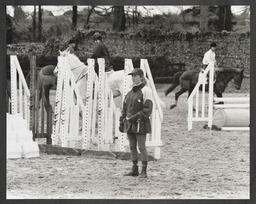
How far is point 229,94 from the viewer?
13273 millimetres

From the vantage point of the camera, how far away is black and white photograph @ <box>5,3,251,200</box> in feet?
41.5

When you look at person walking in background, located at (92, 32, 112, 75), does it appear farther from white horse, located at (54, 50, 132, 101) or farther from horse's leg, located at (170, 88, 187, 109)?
horse's leg, located at (170, 88, 187, 109)

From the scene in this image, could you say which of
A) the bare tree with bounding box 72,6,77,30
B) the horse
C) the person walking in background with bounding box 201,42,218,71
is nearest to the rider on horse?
the person walking in background with bounding box 201,42,218,71

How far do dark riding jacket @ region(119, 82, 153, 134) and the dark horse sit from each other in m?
0.46

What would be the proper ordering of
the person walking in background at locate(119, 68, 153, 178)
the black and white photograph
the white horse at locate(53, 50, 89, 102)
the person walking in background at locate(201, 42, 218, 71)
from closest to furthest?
the person walking in background at locate(119, 68, 153, 178) < the black and white photograph < the person walking in background at locate(201, 42, 218, 71) < the white horse at locate(53, 50, 89, 102)

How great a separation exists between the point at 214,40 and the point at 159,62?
0.58m

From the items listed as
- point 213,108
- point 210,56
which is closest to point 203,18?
point 210,56

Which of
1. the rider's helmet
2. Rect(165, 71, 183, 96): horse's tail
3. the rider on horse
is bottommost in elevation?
Rect(165, 71, 183, 96): horse's tail

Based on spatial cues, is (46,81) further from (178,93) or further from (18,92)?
(178,93)

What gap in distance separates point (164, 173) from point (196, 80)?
1.11m

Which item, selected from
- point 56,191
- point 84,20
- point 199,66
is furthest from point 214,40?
point 56,191

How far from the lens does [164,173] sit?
1277 cm

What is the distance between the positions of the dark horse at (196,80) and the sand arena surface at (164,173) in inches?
5.9

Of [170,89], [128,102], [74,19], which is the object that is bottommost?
[128,102]
